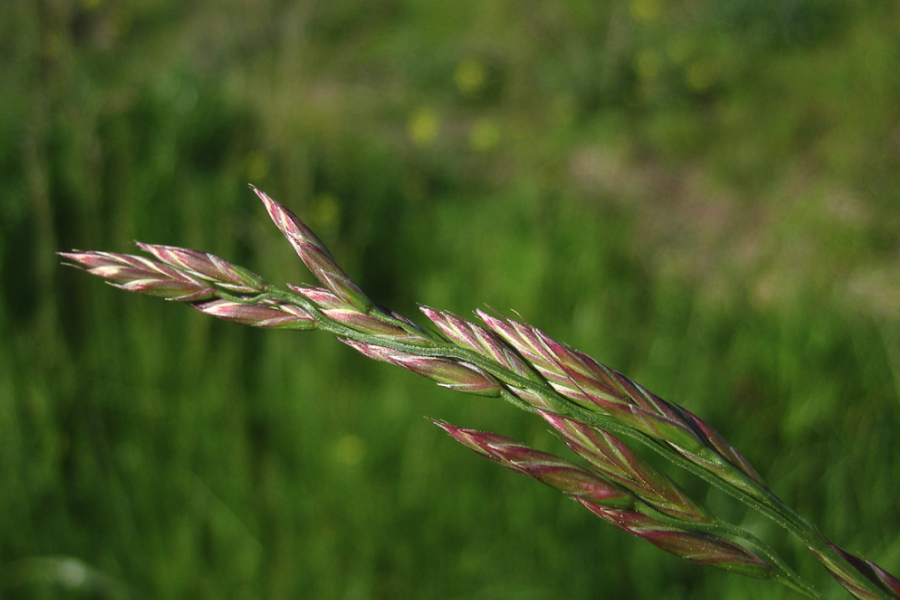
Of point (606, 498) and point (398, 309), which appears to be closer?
point (606, 498)

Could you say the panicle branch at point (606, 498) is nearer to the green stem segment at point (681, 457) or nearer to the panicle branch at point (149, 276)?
the green stem segment at point (681, 457)

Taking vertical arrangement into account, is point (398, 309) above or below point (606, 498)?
below

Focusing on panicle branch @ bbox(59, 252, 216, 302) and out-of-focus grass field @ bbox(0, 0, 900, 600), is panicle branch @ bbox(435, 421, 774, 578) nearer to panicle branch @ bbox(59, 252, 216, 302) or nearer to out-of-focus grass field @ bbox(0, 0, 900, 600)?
panicle branch @ bbox(59, 252, 216, 302)

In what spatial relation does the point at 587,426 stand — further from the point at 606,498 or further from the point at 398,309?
the point at 398,309

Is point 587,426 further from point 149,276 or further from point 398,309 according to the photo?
point 398,309

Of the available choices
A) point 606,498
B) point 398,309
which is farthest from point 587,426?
point 398,309

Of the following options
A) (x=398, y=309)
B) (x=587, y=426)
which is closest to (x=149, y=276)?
(x=587, y=426)

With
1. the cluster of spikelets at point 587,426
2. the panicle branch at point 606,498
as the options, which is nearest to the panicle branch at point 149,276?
the cluster of spikelets at point 587,426
